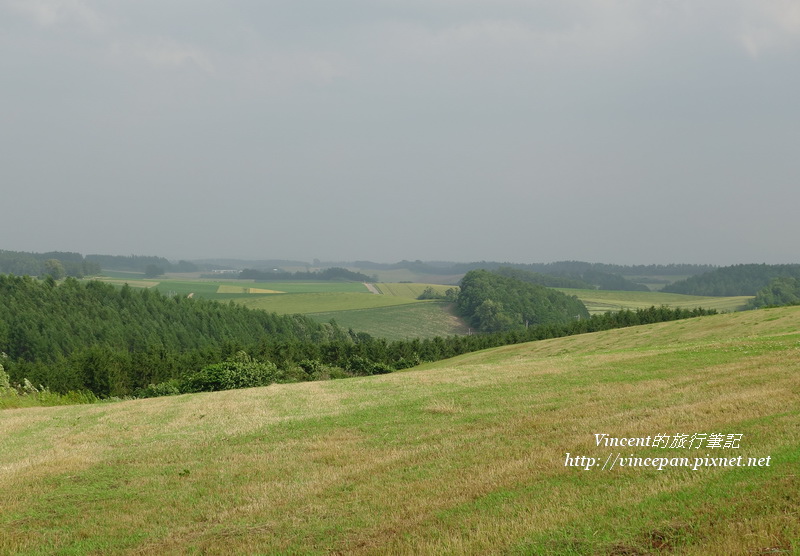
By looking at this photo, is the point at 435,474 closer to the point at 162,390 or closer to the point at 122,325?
the point at 162,390

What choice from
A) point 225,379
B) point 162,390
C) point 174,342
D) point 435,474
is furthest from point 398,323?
point 435,474

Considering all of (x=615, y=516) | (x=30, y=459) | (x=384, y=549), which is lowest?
(x=30, y=459)

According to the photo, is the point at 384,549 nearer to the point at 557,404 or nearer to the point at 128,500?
the point at 128,500

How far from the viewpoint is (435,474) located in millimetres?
13422

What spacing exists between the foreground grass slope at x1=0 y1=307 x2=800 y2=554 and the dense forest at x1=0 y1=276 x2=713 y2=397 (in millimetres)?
28427

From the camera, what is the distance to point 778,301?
647 ft

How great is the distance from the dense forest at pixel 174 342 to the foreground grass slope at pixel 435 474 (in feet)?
93.3

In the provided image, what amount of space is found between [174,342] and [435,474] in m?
155

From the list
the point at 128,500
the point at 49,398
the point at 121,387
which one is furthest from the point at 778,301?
the point at 128,500

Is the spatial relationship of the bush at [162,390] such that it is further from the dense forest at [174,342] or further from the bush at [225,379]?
the bush at [225,379]

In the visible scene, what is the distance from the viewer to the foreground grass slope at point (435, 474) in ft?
30.6

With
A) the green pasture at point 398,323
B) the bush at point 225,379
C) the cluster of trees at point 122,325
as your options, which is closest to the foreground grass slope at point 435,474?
the bush at point 225,379

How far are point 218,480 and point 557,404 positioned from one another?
35.7 feet

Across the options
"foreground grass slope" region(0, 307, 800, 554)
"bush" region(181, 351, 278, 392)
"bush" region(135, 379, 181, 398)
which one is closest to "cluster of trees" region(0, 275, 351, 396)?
"bush" region(135, 379, 181, 398)
